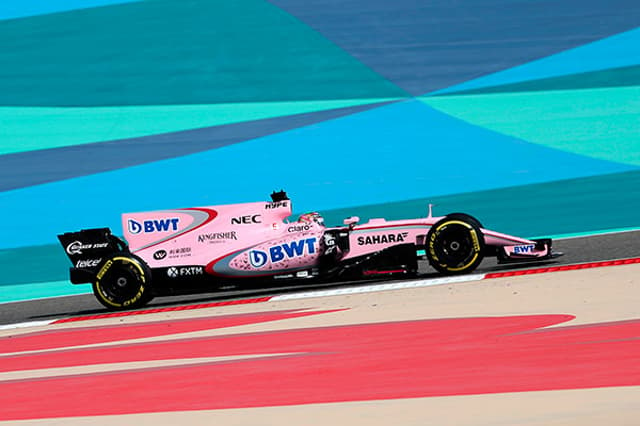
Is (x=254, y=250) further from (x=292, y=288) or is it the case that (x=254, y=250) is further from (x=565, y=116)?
(x=565, y=116)

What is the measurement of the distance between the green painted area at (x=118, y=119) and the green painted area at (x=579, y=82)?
5.91ft

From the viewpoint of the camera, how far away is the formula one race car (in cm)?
882

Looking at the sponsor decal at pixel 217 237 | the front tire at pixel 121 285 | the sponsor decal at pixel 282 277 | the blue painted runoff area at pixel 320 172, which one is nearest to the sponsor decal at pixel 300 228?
the sponsor decal at pixel 282 277

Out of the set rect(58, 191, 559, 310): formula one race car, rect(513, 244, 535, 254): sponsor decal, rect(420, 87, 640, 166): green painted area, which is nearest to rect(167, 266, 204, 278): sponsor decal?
rect(58, 191, 559, 310): formula one race car

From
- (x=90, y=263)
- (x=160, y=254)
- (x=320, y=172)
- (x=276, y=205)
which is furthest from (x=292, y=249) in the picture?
(x=320, y=172)

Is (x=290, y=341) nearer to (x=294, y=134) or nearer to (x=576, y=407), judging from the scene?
(x=576, y=407)

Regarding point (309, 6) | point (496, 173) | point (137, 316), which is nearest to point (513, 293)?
point (137, 316)

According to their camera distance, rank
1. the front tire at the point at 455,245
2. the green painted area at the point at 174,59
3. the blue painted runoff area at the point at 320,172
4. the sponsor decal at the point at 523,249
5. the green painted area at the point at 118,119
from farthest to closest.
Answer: the green painted area at the point at 174,59 → the green painted area at the point at 118,119 → the blue painted runoff area at the point at 320,172 → the sponsor decal at the point at 523,249 → the front tire at the point at 455,245

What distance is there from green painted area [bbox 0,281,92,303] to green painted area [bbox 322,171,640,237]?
3.77 meters

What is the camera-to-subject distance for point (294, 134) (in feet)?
45.7

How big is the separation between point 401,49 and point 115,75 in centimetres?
455

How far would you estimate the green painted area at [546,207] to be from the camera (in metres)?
12.7

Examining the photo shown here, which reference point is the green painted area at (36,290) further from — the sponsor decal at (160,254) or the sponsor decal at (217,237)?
the sponsor decal at (217,237)

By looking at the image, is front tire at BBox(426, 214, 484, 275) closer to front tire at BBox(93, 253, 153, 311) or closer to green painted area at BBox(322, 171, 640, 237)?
front tire at BBox(93, 253, 153, 311)
